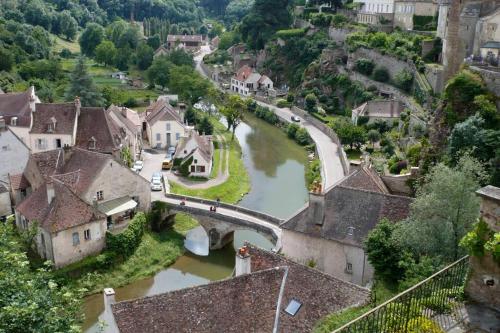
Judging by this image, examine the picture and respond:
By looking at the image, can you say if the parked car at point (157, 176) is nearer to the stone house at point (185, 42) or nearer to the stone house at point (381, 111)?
the stone house at point (381, 111)

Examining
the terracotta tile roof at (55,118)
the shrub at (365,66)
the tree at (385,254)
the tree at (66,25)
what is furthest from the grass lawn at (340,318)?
the tree at (66,25)

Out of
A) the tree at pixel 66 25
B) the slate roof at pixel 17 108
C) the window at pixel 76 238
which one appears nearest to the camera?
the window at pixel 76 238

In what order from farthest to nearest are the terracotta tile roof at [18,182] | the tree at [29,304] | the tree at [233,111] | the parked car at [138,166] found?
the tree at [233,111] < the parked car at [138,166] < the terracotta tile roof at [18,182] < the tree at [29,304]

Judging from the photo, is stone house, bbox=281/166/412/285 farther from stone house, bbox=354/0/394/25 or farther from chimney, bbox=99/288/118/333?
stone house, bbox=354/0/394/25

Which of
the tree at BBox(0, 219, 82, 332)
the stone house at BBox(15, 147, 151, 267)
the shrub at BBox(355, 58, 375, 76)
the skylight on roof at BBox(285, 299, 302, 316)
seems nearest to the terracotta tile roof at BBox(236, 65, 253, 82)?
the shrub at BBox(355, 58, 375, 76)

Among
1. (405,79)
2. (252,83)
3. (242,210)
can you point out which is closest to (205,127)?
(405,79)

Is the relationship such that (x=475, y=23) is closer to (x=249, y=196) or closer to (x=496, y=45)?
(x=496, y=45)
